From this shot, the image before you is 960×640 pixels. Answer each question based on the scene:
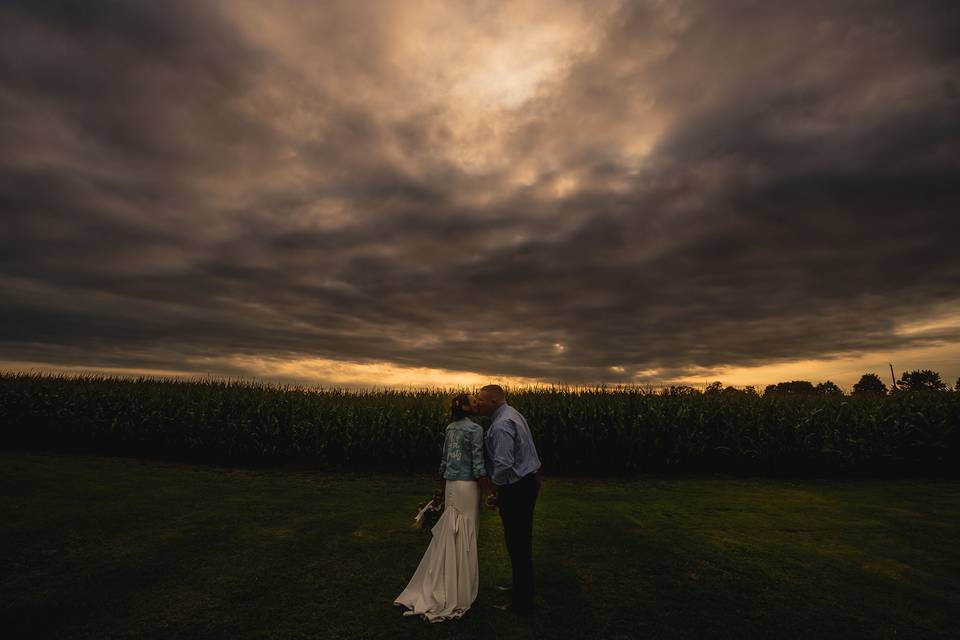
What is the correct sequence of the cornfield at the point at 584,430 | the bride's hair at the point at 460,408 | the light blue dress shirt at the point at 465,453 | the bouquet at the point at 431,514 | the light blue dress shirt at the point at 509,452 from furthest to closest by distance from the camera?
the cornfield at the point at 584,430 → the bouquet at the point at 431,514 → the bride's hair at the point at 460,408 → the light blue dress shirt at the point at 465,453 → the light blue dress shirt at the point at 509,452

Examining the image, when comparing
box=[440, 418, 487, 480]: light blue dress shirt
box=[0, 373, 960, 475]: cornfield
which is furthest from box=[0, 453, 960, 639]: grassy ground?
box=[0, 373, 960, 475]: cornfield

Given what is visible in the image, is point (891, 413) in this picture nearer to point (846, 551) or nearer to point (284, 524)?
point (846, 551)

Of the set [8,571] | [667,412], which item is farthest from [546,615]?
[667,412]

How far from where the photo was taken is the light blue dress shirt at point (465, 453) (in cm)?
670

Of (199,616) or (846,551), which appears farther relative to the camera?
(846,551)

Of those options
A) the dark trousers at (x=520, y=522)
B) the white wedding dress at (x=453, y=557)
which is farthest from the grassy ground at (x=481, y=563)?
the dark trousers at (x=520, y=522)

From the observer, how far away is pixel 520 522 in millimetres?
6605

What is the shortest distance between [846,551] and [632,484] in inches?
294

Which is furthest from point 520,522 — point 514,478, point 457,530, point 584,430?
point 584,430

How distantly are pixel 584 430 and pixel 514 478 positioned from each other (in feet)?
41.1

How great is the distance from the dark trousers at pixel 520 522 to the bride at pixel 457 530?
0.38 meters

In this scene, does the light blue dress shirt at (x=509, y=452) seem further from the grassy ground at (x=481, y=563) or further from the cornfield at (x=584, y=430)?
the cornfield at (x=584, y=430)

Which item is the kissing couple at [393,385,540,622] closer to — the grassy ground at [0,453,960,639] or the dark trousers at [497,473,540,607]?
the dark trousers at [497,473,540,607]

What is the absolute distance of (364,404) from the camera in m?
21.4
